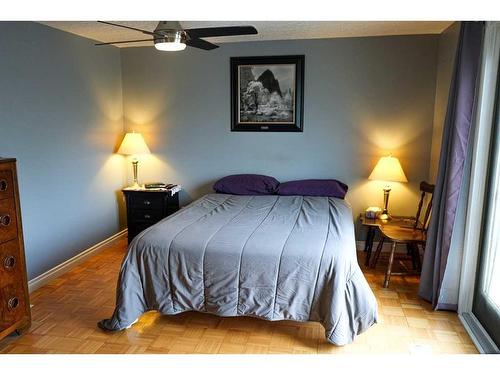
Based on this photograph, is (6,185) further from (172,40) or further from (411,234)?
(411,234)

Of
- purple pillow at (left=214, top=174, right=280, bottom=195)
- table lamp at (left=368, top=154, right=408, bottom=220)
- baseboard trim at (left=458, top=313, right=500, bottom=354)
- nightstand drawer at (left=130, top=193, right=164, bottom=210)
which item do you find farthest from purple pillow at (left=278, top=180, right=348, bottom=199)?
baseboard trim at (left=458, top=313, right=500, bottom=354)

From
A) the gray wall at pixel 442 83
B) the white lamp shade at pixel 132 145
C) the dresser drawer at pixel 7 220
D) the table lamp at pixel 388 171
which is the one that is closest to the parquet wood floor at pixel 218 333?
the dresser drawer at pixel 7 220

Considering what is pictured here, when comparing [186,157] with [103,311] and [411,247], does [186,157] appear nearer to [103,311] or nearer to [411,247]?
[103,311]

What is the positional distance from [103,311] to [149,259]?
0.71 meters

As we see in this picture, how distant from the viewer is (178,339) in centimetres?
240

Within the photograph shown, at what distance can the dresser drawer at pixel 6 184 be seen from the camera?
2221 mm

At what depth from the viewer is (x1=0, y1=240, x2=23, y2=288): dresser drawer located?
89.4 inches

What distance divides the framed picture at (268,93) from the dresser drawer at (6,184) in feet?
7.69

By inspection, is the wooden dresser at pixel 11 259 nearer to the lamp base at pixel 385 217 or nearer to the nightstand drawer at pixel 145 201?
the nightstand drawer at pixel 145 201

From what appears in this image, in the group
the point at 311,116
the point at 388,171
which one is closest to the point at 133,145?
the point at 311,116

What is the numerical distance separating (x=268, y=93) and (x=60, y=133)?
6.66 ft

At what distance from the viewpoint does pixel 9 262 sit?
2320mm

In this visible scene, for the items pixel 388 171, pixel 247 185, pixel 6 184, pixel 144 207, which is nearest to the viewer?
pixel 6 184
